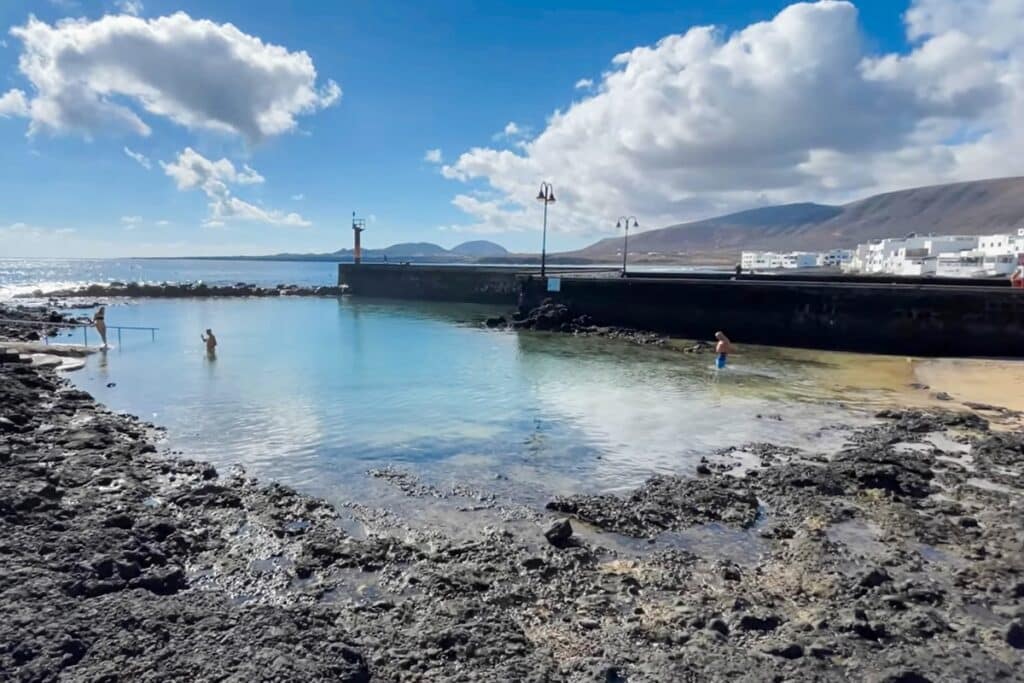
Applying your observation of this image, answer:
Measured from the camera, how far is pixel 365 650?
4.85 meters

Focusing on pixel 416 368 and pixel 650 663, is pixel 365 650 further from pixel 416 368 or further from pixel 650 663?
Result: pixel 416 368

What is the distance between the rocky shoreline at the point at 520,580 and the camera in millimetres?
4617

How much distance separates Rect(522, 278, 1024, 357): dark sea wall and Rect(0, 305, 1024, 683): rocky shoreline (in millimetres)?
15056

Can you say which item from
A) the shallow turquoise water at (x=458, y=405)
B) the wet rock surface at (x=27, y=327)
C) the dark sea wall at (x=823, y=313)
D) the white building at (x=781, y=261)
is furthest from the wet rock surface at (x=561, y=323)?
the white building at (x=781, y=261)

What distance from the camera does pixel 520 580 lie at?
6.23 m

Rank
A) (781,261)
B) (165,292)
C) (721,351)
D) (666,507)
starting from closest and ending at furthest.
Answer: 1. (666,507)
2. (721,351)
3. (165,292)
4. (781,261)

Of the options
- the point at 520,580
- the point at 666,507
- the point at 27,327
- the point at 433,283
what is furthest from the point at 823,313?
the point at 27,327

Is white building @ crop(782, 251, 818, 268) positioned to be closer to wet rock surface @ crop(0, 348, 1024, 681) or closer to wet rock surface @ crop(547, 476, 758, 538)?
wet rock surface @ crop(0, 348, 1024, 681)

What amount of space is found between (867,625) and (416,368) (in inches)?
641

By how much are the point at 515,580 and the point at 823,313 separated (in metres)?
23.3

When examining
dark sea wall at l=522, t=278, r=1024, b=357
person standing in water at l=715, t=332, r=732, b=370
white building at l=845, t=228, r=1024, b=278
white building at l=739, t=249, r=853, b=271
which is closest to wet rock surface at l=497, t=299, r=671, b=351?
dark sea wall at l=522, t=278, r=1024, b=357

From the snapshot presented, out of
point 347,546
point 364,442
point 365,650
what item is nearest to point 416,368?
point 364,442

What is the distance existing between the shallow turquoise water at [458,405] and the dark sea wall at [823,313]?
2.85 m

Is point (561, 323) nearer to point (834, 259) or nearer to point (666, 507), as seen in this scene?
point (666, 507)
